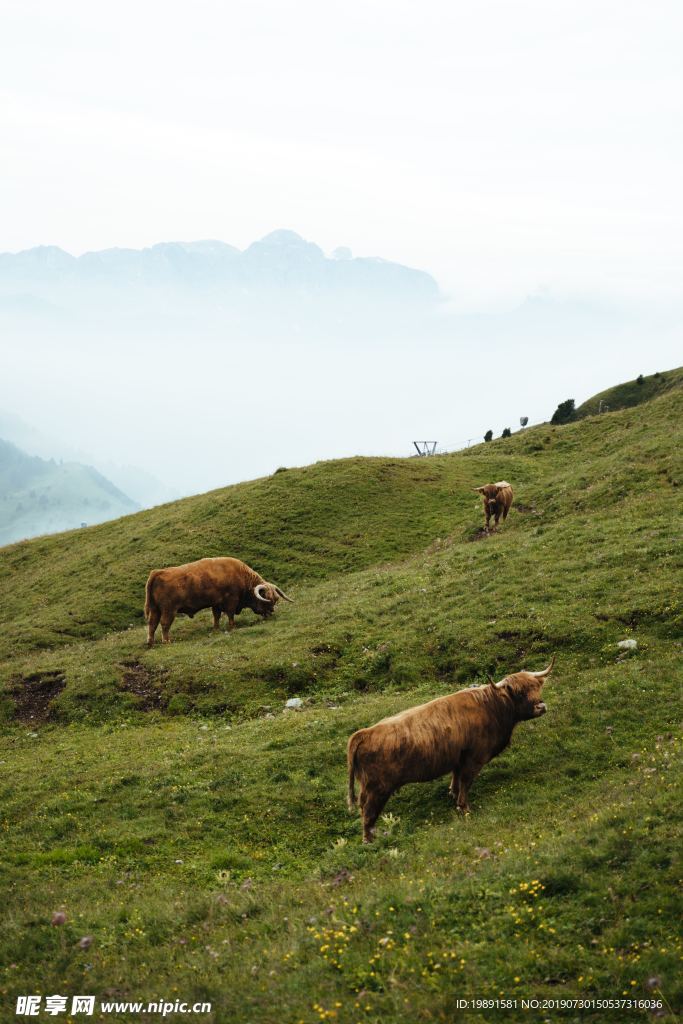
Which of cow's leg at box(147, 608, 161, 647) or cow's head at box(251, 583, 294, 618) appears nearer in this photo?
cow's leg at box(147, 608, 161, 647)

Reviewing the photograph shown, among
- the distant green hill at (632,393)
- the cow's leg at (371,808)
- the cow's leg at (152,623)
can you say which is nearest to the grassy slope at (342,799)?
the cow's leg at (371,808)

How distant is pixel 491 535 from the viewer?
1441 inches

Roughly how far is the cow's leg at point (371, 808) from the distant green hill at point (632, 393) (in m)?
64.4

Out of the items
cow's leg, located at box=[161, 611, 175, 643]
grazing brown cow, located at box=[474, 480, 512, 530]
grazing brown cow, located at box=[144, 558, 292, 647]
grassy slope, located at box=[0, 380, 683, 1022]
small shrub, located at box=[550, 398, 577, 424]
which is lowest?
grassy slope, located at box=[0, 380, 683, 1022]

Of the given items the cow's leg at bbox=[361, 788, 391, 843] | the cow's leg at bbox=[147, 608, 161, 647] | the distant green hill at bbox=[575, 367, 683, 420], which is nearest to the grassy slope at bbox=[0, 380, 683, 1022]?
the cow's leg at bbox=[361, 788, 391, 843]

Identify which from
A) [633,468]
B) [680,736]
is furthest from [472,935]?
[633,468]

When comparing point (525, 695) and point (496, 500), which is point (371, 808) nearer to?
point (525, 695)

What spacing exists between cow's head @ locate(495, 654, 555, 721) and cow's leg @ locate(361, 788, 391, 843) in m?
3.25

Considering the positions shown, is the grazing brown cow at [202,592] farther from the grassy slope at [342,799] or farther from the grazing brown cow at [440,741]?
the grazing brown cow at [440,741]

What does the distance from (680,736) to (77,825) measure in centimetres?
1208

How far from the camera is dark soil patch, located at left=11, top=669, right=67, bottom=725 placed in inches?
982

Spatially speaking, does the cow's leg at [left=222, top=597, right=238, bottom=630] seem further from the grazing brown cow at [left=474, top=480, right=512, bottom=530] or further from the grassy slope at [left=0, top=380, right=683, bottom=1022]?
the grazing brown cow at [left=474, top=480, right=512, bottom=530]

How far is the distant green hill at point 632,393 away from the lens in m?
72.2

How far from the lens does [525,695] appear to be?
15.3m
